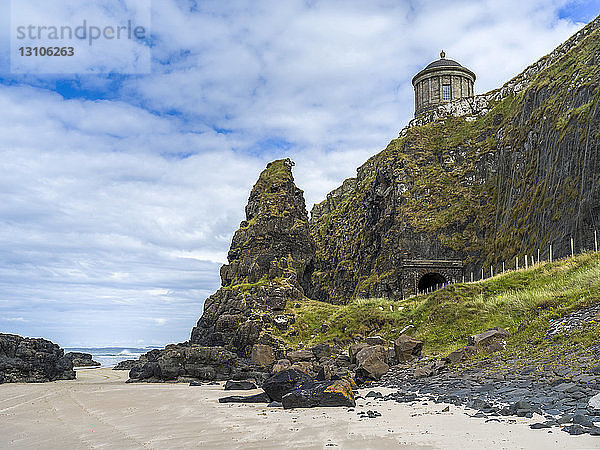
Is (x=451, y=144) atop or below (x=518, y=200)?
atop

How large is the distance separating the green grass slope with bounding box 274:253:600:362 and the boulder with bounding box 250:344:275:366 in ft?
18.8

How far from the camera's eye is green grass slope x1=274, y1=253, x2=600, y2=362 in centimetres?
1895

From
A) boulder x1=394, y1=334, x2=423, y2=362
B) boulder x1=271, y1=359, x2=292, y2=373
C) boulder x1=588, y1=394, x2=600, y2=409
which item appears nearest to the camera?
boulder x1=588, y1=394, x2=600, y2=409

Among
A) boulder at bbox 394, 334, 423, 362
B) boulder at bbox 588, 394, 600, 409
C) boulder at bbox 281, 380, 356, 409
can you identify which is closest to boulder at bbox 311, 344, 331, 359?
boulder at bbox 394, 334, 423, 362

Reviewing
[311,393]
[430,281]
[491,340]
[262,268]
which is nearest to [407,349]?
[491,340]

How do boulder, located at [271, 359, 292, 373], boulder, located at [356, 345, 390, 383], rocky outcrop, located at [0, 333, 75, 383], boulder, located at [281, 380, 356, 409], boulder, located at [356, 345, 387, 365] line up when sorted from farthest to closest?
rocky outcrop, located at [0, 333, 75, 383] → boulder, located at [271, 359, 292, 373] → boulder, located at [356, 345, 387, 365] → boulder, located at [356, 345, 390, 383] → boulder, located at [281, 380, 356, 409]

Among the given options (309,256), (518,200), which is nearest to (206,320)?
(309,256)

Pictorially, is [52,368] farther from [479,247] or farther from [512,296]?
[479,247]

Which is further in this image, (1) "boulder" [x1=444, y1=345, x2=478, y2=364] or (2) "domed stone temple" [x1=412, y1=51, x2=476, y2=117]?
(2) "domed stone temple" [x1=412, y1=51, x2=476, y2=117]

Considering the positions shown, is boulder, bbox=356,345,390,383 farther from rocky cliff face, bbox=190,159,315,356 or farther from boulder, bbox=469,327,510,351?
rocky cliff face, bbox=190,159,315,356

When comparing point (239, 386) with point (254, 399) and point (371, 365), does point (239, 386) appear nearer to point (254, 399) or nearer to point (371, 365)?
point (371, 365)

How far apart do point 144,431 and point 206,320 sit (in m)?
48.5

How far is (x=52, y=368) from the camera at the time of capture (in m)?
38.8

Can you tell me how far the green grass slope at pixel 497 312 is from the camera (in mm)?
18953
